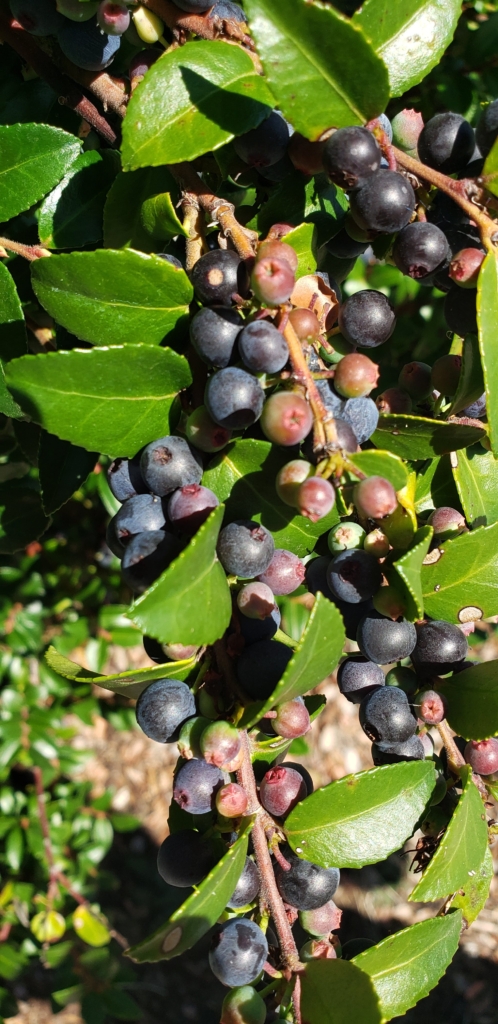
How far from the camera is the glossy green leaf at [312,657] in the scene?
76cm

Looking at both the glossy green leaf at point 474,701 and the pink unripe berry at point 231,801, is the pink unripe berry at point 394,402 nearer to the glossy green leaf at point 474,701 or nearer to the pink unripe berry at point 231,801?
the glossy green leaf at point 474,701

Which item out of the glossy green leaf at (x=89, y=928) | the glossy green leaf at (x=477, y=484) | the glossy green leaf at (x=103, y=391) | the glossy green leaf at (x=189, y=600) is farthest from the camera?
the glossy green leaf at (x=89, y=928)

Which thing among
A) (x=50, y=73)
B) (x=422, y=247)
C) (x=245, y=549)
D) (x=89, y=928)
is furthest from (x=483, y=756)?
(x=89, y=928)

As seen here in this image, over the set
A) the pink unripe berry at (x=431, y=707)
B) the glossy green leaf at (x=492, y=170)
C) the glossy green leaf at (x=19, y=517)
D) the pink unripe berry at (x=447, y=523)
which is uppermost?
the glossy green leaf at (x=492, y=170)

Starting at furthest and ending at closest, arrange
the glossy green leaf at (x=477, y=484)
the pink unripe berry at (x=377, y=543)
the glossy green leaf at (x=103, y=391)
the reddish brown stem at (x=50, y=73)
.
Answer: the reddish brown stem at (x=50, y=73)
the glossy green leaf at (x=477, y=484)
the pink unripe berry at (x=377, y=543)
the glossy green leaf at (x=103, y=391)

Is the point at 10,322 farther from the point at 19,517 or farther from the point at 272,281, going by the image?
the point at 19,517

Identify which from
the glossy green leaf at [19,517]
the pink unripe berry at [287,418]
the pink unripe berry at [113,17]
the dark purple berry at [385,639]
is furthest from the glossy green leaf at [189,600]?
the glossy green leaf at [19,517]

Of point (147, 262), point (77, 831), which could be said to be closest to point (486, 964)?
point (77, 831)

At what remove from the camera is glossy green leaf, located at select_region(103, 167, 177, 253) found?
3.47 ft

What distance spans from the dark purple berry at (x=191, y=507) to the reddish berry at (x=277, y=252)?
10.4 inches

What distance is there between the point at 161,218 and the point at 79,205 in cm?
25

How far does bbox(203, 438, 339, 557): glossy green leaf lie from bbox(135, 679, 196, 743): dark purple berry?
8.5 inches

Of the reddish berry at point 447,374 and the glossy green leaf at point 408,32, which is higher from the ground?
the glossy green leaf at point 408,32

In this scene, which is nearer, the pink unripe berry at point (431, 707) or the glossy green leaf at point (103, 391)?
the glossy green leaf at point (103, 391)
